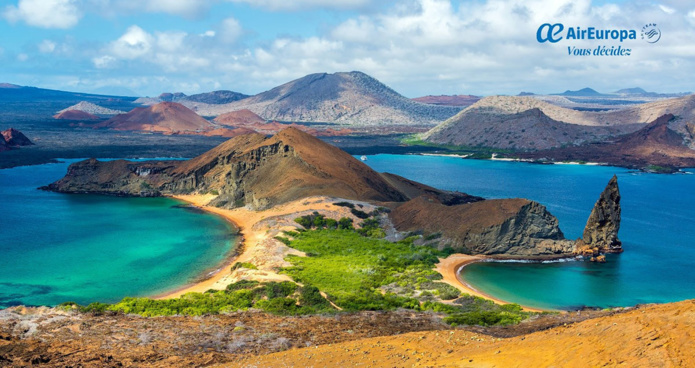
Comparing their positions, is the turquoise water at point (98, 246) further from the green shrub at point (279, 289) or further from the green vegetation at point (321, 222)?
the green shrub at point (279, 289)

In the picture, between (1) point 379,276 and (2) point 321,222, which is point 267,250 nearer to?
(1) point 379,276

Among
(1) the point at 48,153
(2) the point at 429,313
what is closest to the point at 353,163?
(2) the point at 429,313

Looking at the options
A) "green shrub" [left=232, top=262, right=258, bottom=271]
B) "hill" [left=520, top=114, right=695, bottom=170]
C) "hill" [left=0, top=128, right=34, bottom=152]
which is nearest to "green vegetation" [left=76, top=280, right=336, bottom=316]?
"green shrub" [left=232, top=262, right=258, bottom=271]

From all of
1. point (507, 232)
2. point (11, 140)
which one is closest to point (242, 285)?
point (507, 232)

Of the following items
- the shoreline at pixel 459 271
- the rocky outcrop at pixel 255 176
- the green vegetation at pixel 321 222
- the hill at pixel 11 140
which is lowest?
the shoreline at pixel 459 271

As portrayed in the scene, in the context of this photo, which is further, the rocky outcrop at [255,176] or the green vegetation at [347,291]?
the rocky outcrop at [255,176]

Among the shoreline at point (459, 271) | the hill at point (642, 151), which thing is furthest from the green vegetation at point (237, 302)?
the hill at point (642, 151)

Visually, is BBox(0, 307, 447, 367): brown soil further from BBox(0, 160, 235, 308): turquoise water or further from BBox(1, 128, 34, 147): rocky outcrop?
BBox(1, 128, 34, 147): rocky outcrop

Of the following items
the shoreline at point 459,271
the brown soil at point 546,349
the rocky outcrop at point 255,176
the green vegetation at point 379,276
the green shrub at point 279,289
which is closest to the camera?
the brown soil at point 546,349
